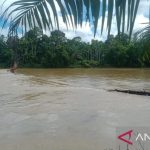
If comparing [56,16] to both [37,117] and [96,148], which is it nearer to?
[96,148]

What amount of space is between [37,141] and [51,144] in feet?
1.97

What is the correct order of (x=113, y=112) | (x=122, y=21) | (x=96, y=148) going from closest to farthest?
(x=122, y=21) < (x=96, y=148) < (x=113, y=112)

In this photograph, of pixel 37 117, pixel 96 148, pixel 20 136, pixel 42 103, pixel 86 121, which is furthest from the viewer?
pixel 42 103

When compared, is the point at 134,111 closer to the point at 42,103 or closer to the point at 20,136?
the point at 42,103

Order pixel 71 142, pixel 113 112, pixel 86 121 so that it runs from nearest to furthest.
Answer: pixel 71 142 → pixel 86 121 → pixel 113 112

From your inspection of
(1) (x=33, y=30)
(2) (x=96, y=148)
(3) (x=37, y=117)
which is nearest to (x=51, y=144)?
(2) (x=96, y=148)

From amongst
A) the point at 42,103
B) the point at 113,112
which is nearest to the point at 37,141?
the point at 113,112

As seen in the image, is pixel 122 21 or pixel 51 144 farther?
pixel 51 144

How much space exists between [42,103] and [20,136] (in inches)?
309

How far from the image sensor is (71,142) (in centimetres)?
955

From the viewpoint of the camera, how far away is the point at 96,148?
8898 mm

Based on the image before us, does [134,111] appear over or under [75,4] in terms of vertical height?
under

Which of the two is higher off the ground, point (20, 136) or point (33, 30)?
point (33, 30)

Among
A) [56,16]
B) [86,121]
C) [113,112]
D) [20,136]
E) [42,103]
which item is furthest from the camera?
[42,103]
